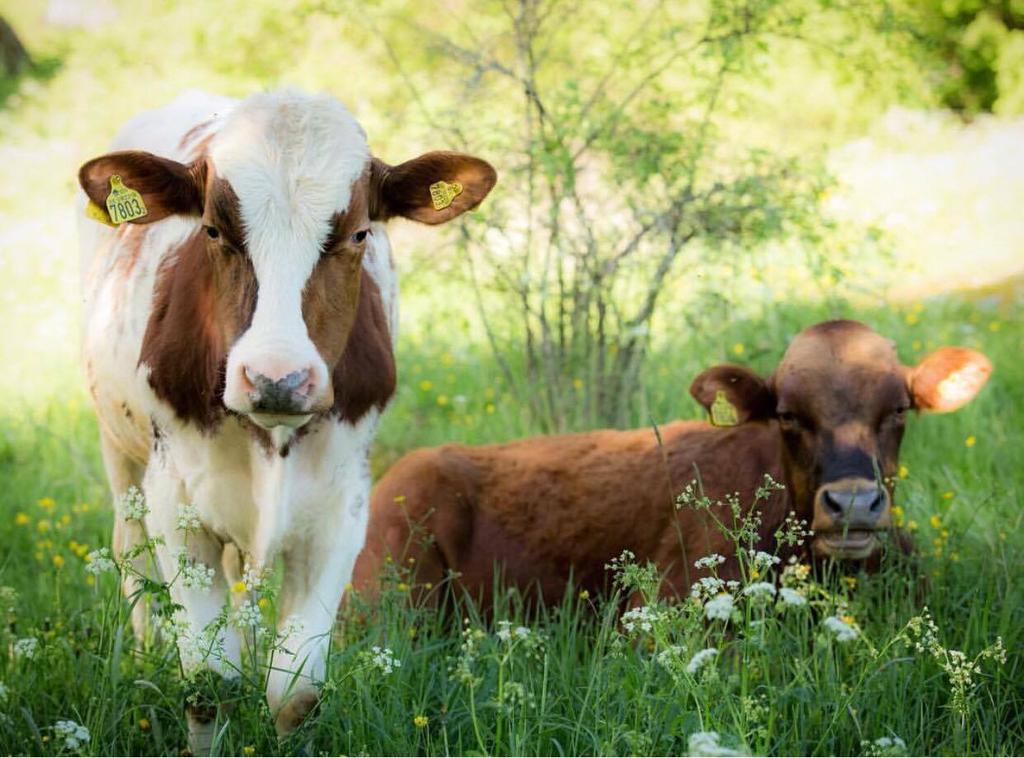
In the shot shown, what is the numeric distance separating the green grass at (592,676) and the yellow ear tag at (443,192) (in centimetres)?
135

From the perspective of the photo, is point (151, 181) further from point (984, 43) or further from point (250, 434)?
point (984, 43)

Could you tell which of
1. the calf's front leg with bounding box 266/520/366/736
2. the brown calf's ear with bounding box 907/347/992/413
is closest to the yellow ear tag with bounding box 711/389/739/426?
the brown calf's ear with bounding box 907/347/992/413

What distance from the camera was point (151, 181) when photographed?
4.20m

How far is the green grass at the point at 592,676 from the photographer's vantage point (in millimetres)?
3707

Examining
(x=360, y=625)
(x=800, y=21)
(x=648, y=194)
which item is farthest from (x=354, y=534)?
(x=800, y=21)

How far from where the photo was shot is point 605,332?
775 centimetres

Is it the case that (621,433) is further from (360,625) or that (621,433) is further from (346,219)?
(346,219)

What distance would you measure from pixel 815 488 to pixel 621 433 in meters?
1.25

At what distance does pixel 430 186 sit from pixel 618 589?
189cm

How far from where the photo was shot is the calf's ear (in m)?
5.60

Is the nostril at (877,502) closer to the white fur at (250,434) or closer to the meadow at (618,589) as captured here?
the meadow at (618,589)

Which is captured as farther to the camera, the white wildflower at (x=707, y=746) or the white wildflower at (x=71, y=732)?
the white wildflower at (x=71, y=732)

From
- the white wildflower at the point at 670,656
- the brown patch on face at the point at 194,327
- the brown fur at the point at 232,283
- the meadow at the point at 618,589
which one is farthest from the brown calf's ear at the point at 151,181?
the white wildflower at the point at 670,656

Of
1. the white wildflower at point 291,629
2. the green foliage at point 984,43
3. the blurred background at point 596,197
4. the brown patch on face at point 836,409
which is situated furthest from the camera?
the green foliage at point 984,43
